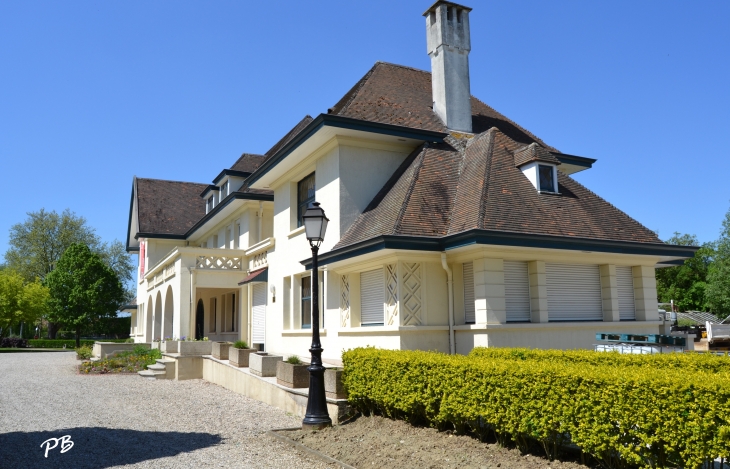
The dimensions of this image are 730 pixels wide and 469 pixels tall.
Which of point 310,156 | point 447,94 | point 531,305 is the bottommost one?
point 531,305

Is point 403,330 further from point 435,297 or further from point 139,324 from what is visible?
point 139,324

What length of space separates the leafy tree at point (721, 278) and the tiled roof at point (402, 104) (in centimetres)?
3826

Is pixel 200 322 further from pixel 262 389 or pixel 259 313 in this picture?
pixel 262 389

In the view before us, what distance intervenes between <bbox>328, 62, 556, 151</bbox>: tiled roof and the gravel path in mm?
8226

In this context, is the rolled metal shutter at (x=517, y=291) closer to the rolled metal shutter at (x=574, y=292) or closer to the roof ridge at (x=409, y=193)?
the rolled metal shutter at (x=574, y=292)

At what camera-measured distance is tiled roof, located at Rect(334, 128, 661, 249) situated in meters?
13.1

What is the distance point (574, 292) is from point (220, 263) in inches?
596

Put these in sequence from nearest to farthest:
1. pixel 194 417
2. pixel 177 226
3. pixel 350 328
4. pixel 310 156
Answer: pixel 194 417, pixel 350 328, pixel 310 156, pixel 177 226

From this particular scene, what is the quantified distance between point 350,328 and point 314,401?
451 cm

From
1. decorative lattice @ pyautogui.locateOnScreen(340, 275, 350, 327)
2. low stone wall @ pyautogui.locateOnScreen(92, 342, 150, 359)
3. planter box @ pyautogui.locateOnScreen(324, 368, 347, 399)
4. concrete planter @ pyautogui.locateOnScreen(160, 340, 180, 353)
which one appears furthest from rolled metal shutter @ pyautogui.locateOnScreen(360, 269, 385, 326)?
low stone wall @ pyautogui.locateOnScreen(92, 342, 150, 359)

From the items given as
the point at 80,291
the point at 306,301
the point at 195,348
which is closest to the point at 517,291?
the point at 306,301

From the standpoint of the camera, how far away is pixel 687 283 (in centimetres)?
6988

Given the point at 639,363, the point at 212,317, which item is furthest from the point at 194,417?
the point at 212,317

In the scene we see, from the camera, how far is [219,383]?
1845cm
